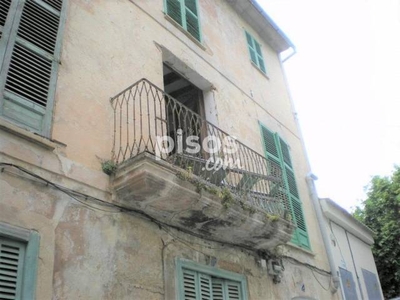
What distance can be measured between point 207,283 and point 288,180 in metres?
4.03

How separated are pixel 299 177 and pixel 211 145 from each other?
3.54 m

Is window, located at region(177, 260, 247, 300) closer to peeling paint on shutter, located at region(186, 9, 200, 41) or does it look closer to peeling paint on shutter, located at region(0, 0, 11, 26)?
peeling paint on shutter, located at region(0, 0, 11, 26)

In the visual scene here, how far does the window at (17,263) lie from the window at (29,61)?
3.90 ft

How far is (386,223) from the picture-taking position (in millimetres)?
16641

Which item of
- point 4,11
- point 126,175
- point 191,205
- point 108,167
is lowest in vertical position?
point 191,205

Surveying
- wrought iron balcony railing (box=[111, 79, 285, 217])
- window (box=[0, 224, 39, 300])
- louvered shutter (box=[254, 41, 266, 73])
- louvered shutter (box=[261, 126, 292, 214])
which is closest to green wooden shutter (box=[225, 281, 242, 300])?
wrought iron balcony railing (box=[111, 79, 285, 217])

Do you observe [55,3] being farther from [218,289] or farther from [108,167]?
[218,289]

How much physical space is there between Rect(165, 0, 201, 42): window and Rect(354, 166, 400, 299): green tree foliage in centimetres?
1014

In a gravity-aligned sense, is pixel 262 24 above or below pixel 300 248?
above

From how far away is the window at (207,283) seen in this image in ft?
18.2

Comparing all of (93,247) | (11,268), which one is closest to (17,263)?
(11,268)

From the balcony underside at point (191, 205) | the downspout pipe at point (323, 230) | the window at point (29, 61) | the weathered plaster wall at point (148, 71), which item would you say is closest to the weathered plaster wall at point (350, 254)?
the downspout pipe at point (323, 230)

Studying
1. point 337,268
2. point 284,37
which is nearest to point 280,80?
point 284,37

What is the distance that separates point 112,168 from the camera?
5.17 metres
